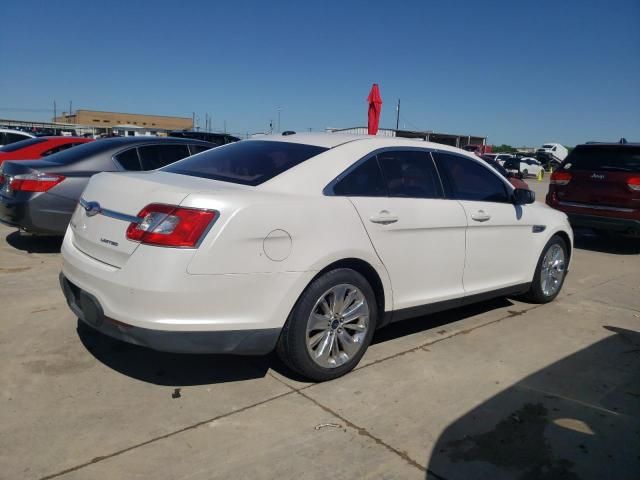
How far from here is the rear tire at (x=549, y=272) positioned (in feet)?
17.6

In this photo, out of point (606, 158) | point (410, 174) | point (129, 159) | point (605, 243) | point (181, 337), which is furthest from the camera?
point (605, 243)

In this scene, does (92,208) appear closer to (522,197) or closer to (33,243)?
(522,197)

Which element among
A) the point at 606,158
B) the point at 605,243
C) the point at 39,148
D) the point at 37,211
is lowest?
the point at 605,243

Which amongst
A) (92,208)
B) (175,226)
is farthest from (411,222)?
(92,208)

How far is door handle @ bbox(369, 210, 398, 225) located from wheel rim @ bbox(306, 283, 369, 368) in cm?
47

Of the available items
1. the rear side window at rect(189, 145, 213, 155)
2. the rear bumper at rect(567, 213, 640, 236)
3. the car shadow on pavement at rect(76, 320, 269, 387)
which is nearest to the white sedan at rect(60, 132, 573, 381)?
the car shadow on pavement at rect(76, 320, 269, 387)

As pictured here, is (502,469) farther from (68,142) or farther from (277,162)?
(68,142)

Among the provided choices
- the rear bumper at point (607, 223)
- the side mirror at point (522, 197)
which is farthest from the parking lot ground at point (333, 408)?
the rear bumper at point (607, 223)

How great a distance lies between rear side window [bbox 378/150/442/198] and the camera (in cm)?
389

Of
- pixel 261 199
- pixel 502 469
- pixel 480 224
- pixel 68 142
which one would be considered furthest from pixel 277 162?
pixel 68 142

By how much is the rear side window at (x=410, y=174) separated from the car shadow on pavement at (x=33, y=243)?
4.76 meters

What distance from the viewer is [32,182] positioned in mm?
6219

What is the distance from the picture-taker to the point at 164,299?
2.84 meters

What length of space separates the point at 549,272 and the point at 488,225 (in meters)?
1.40
